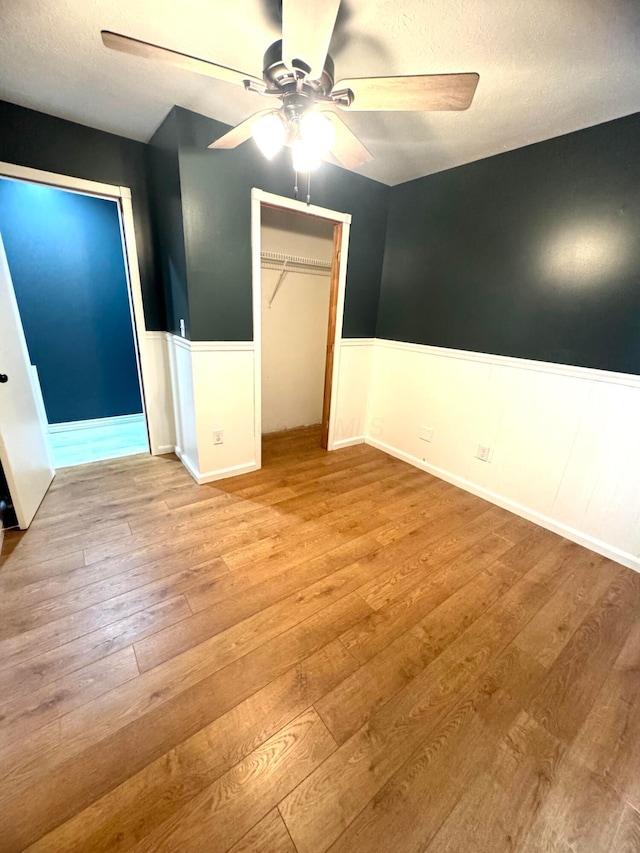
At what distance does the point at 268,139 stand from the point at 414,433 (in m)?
2.42

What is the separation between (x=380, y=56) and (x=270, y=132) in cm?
64

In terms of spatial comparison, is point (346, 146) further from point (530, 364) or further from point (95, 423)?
point (95, 423)

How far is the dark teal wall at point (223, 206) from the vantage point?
2.05 metres

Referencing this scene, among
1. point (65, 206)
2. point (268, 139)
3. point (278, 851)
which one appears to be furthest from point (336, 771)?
point (65, 206)

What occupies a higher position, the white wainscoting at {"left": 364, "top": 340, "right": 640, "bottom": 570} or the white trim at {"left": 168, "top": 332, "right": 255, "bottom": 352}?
the white trim at {"left": 168, "top": 332, "right": 255, "bottom": 352}

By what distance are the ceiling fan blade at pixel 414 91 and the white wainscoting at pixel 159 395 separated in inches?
89.0

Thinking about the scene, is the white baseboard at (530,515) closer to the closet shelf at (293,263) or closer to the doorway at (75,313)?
the closet shelf at (293,263)

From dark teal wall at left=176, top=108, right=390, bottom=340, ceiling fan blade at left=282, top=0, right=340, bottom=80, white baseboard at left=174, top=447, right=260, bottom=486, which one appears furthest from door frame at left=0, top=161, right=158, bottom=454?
ceiling fan blade at left=282, top=0, right=340, bottom=80

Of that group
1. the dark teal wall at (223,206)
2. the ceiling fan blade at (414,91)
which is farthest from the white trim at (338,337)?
the ceiling fan blade at (414,91)

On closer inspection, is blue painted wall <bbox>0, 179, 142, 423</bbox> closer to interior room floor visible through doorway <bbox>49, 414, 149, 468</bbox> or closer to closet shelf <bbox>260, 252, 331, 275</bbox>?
interior room floor visible through doorway <bbox>49, 414, 149, 468</bbox>

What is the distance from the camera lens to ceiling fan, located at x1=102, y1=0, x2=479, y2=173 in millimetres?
965

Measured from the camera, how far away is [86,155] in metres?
2.24

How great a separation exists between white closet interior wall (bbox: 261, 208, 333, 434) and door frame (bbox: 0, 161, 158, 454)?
45.3 inches

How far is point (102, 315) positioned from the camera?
350 centimetres
